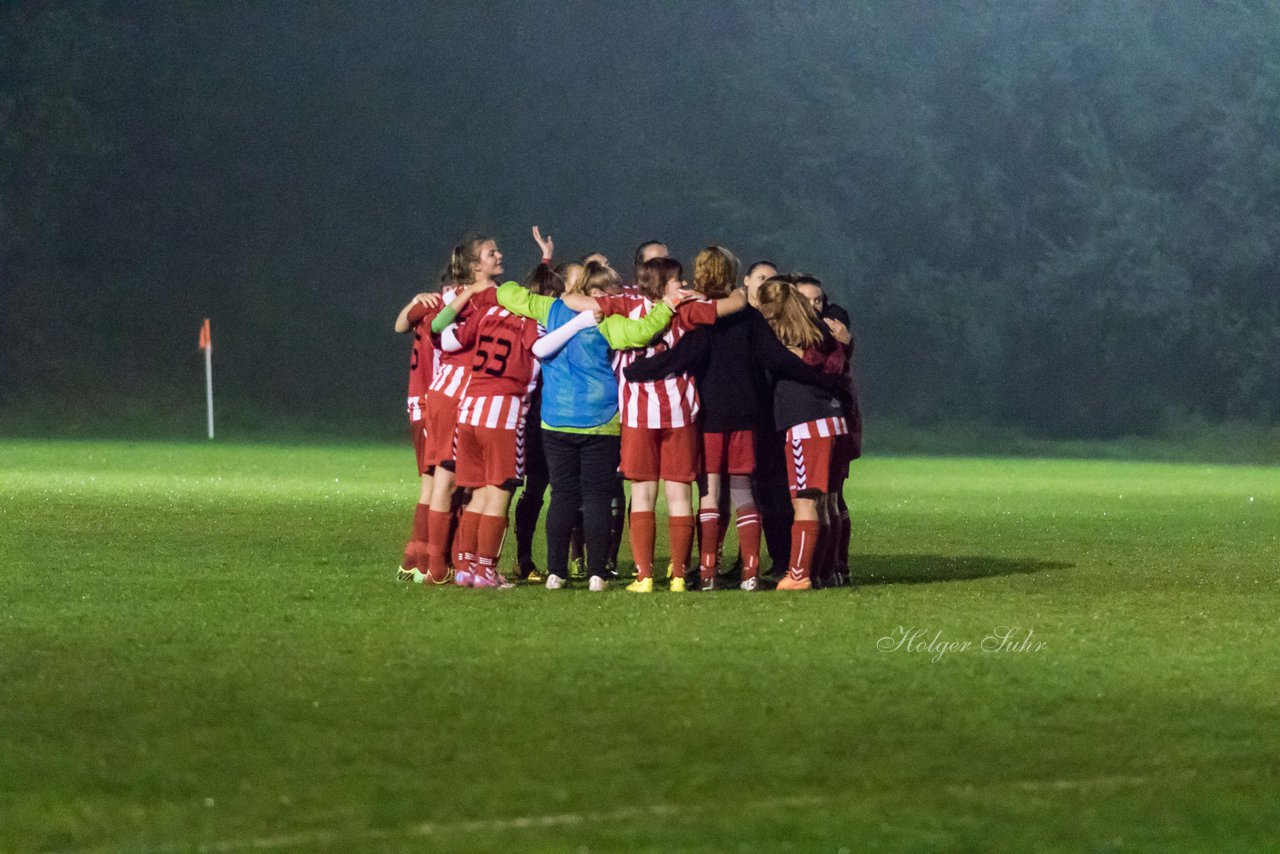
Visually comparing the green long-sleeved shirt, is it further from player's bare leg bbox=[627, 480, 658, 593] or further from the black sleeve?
Result: player's bare leg bbox=[627, 480, 658, 593]

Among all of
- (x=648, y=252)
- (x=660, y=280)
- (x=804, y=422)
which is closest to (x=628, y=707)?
(x=660, y=280)

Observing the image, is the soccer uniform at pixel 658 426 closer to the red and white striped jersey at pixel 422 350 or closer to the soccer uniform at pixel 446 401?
the soccer uniform at pixel 446 401

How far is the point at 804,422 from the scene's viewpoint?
33.0 feet

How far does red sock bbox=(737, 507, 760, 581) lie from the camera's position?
10109 mm

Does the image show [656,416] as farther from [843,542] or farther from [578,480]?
[843,542]

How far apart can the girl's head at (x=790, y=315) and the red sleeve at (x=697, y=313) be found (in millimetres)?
447

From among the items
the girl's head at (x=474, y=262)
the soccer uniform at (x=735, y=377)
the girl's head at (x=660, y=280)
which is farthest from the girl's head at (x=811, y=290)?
the girl's head at (x=474, y=262)

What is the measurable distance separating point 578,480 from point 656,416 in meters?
0.51

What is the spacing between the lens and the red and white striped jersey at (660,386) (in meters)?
9.68

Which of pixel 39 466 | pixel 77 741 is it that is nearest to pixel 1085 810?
pixel 77 741

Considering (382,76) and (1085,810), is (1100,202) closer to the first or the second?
(382,76)

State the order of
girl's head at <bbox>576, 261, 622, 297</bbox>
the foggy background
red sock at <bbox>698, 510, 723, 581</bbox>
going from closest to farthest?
1. girl's head at <bbox>576, 261, 622, 297</bbox>
2. red sock at <bbox>698, 510, 723, 581</bbox>
3. the foggy background

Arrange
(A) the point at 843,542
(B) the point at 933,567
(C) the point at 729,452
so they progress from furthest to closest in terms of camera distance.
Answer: (B) the point at 933,567 → (A) the point at 843,542 → (C) the point at 729,452

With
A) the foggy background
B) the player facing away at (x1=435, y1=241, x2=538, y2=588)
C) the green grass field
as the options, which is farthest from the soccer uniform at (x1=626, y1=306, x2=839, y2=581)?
the foggy background
